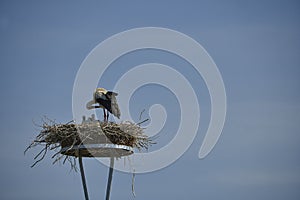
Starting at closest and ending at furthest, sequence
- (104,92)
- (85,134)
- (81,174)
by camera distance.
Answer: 1. (85,134)
2. (81,174)
3. (104,92)

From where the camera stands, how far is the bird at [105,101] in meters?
11.4

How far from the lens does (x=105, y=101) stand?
11.7 m

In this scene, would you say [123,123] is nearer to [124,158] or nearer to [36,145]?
[124,158]

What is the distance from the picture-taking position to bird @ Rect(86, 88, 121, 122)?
11.4m

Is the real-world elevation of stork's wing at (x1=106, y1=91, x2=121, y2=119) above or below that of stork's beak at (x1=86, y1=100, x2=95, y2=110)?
below

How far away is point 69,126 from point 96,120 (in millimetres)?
520

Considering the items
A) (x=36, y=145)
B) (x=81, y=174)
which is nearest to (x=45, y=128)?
(x=36, y=145)

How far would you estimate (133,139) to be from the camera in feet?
34.4

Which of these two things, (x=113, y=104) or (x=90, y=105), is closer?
(x=113, y=104)

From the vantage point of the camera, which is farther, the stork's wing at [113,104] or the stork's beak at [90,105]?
the stork's beak at [90,105]

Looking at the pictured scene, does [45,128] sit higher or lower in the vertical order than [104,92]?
lower

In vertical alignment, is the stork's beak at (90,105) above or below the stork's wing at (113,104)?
above

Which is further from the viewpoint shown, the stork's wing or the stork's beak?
the stork's beak

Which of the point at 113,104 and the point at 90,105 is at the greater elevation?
the point at 90,105
